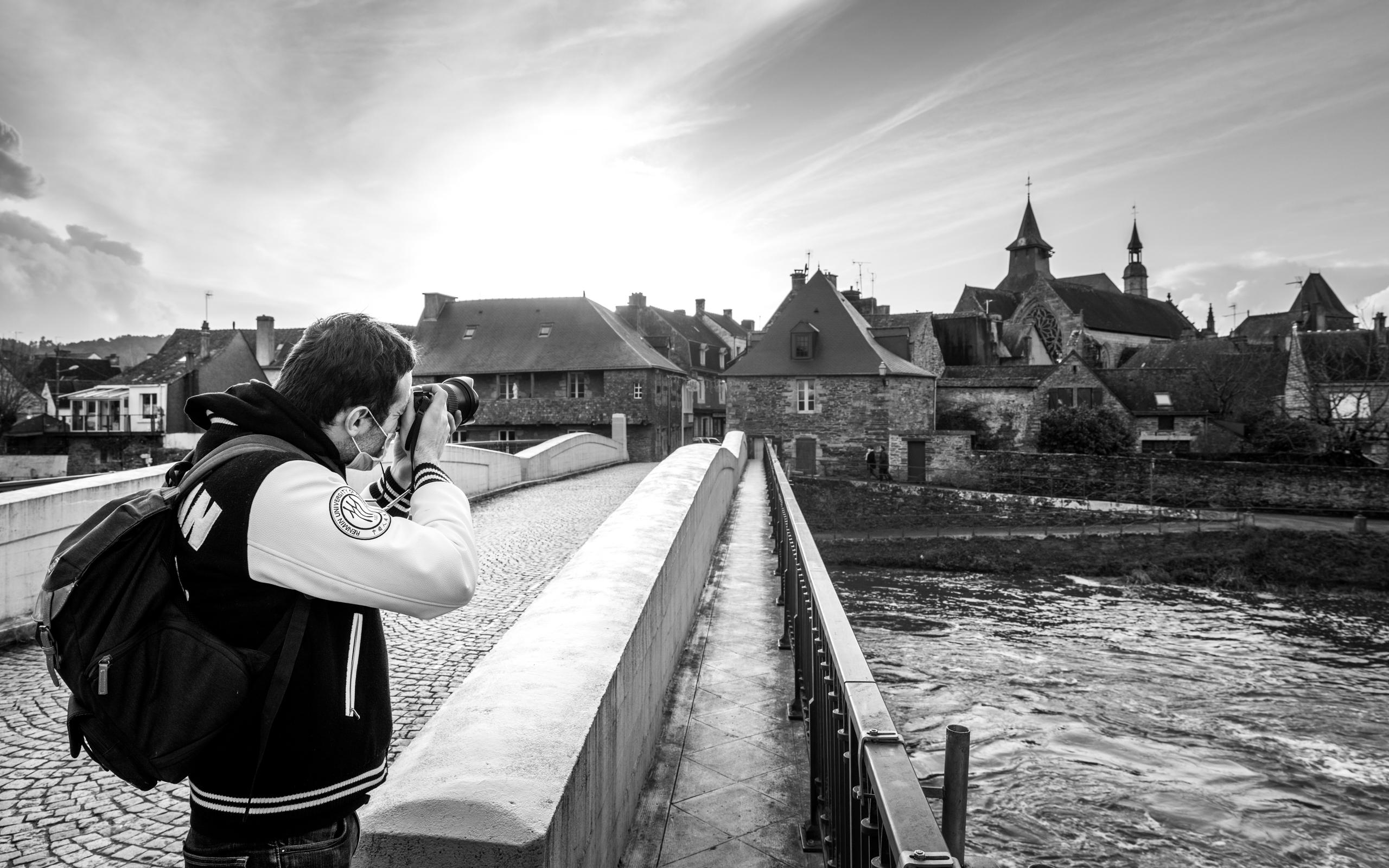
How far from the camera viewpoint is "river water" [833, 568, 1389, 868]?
700 centimetres

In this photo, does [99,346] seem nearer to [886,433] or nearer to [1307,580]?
[886,433]

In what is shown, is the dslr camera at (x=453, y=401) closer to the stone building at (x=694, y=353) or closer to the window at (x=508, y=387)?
the window at (x=508, y=387)

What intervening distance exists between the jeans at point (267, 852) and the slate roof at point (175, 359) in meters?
44.9

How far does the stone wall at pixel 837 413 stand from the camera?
37.7 meters

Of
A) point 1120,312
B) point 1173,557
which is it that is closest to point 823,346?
point 1173,557

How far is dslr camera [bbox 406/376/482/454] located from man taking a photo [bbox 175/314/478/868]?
0.51 feet

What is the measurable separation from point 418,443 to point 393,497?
0.14 metres

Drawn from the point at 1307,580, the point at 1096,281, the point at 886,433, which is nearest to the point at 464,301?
the point at 886,433

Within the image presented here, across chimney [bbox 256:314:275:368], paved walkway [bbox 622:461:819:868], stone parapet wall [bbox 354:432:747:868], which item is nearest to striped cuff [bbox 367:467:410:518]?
stone parapet wall [bbox 354:432:747:868]

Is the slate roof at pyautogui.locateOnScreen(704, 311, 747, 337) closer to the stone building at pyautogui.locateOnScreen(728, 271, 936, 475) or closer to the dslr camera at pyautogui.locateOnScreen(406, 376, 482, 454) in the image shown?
the stone building at pyautogui.locateOnScreen(728, 271, 936, 475)

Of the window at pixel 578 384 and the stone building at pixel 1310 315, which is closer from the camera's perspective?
the window at pixel 578 384

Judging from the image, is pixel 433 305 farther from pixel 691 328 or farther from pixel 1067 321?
pixel 1067 321

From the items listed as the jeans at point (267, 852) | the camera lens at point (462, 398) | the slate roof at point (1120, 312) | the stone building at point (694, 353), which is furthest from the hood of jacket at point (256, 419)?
the slate roof at point (1120, 312)

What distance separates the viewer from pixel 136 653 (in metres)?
1.64
